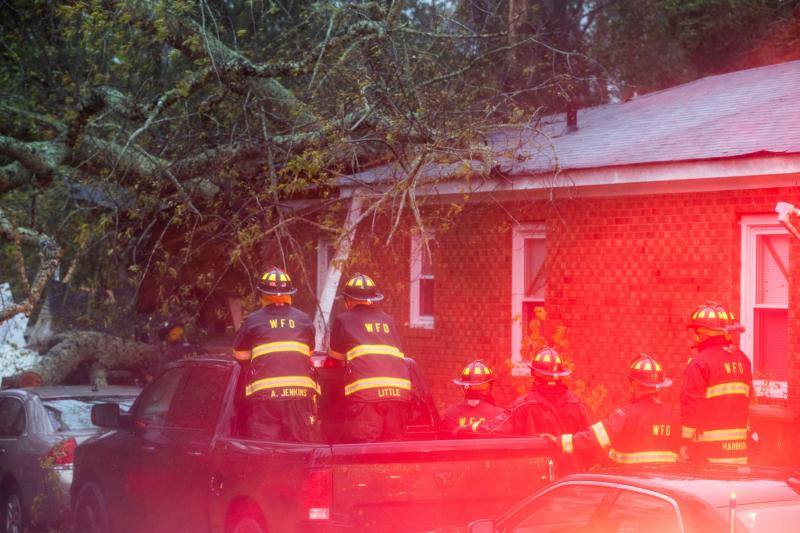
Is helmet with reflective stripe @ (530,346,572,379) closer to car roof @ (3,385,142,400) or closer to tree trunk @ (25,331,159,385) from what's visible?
car roof @ (3,385,142,400)

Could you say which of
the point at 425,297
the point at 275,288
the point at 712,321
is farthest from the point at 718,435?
the point at 425,297

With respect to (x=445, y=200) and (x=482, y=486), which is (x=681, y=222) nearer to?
(x=445, y=200)

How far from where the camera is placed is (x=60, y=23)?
16.7 metres

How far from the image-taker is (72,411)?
10797 mm

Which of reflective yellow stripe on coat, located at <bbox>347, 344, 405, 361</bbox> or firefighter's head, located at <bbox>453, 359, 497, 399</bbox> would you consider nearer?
firefighter's head, located at <bbox>453, 359, 497, 399</bbox>

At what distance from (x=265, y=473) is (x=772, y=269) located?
6.43 m

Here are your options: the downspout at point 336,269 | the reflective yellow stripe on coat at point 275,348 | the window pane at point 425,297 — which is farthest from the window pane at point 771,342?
the reflective yellow stripe on coat at point 275,348

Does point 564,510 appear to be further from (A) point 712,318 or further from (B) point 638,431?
(A) point 712,318

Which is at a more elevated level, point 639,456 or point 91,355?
point 91,355

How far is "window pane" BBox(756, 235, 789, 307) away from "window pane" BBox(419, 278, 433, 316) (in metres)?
5.21

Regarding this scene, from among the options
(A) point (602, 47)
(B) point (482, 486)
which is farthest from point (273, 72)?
(A) point (602, 47)

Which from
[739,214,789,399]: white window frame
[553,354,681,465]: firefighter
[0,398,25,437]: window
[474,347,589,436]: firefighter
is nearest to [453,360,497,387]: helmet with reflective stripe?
[474,347,589,436]: firefighter

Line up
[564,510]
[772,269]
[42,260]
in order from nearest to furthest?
[564,510]
[772,269]
[42,260]

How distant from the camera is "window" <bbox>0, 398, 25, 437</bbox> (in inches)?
425
